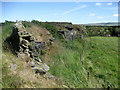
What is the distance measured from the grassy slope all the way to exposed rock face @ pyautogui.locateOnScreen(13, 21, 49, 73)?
1.06m

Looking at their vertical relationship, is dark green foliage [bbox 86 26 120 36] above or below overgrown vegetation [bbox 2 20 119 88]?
above

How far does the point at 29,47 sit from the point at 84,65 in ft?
18.7

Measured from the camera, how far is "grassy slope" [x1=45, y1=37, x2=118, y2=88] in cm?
1241

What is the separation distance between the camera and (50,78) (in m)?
11.1

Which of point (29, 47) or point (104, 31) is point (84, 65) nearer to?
point (29, 47)

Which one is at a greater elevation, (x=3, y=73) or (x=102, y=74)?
(x=3, y=73)

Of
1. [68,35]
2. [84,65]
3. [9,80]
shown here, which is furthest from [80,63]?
[9,80]

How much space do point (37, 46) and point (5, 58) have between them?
130 inches

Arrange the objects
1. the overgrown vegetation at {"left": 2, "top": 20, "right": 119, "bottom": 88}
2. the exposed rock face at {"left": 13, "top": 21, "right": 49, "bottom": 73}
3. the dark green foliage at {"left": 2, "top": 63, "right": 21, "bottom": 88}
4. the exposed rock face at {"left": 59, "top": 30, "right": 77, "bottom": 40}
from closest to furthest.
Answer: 1. the dark green foliage at {"left": 2, "top": 63, "right": 21, "bottom": 88}
2. the overgrown vegetation at {"left": 2, "top": 20, "right": 119, "bottom": 88}
3. the exposed rock face at {"left": 13, "top": 21, "right": 49, "bottom": 73}
4. the exposed rock face at {"left": 59, "top": 30, "right": 77, "bottom": 40}

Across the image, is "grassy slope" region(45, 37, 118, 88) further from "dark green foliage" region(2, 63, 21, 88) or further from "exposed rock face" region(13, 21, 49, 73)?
"dark green foliage" region(2, 63, 21, 88)

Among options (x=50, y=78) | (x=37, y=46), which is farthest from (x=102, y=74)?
(x=37, y=46)

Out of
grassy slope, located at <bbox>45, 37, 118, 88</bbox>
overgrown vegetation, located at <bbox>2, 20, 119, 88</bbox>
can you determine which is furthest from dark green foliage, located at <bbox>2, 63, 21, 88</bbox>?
grassy slope, located at <bbox>45, 37, 118, 88</bbox>

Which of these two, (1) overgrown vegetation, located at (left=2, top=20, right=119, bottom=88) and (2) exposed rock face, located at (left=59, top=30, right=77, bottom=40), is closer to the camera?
(1) overgrown vegetation, located at (left=2, top=20, right=119, bottom=88)

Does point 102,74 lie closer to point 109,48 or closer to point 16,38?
point 109,48
